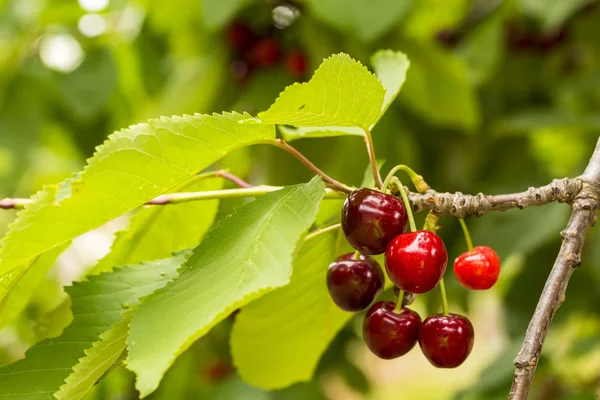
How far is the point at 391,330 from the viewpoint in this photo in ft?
2.15

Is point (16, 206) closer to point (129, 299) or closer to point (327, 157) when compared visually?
point (129, 299)

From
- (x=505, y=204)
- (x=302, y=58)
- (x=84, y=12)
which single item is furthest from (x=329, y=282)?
(x=84, y=12)

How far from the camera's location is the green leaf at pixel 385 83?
750 mm

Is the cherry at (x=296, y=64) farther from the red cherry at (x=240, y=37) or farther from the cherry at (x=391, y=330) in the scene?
the cherry at (x=391, y=330)


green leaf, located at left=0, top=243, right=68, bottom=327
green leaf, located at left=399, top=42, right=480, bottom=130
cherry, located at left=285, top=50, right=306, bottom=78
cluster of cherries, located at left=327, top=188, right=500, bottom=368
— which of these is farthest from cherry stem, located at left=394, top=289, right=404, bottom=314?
cherry, located at left=285, top=50, right=306, bottom=78

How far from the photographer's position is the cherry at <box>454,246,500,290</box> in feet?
2.30

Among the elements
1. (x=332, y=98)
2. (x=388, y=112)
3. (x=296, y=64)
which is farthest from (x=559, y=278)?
(x=296, y=64)

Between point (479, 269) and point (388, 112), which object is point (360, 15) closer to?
point (388, 112)

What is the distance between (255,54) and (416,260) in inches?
46.9

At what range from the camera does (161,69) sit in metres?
1.96

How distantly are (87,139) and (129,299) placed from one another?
4.42 feet

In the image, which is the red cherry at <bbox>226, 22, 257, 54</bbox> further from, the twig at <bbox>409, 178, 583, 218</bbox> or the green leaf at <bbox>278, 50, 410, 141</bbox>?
the twig at <bbox>409, 178, 583, 218</bbox>

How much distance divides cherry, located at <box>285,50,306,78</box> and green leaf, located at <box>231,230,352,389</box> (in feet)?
3.00

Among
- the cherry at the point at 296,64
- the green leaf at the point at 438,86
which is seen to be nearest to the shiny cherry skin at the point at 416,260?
the green leaf at the point at 438,86
